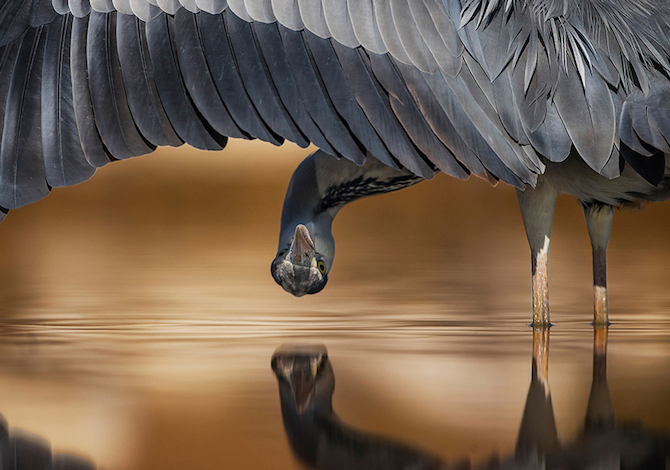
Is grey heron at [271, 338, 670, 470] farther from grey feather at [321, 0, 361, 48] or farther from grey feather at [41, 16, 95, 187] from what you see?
grey feather at [321, 0, 361, 48]

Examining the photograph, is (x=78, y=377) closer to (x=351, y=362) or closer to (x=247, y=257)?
(x=351, y=362)

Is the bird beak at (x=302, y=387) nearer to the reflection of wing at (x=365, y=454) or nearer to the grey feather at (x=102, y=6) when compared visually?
the reflection of wing at (x=365, y=454)

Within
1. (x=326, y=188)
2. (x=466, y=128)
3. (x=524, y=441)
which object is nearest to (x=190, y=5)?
(x=466, y=128)

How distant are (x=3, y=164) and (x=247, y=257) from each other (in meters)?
3.95

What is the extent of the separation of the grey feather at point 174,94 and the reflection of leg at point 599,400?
107 cm

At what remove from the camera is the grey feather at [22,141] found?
2.19m

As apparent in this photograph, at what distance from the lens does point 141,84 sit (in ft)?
7.30

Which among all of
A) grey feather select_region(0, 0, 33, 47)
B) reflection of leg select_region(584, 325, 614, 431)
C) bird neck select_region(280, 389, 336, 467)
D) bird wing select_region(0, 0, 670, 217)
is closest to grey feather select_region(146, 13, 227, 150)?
bird wing select_region(0, 0, 670, 217)

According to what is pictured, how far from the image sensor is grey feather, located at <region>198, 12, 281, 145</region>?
2227 mm

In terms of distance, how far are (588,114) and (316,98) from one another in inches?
28.1

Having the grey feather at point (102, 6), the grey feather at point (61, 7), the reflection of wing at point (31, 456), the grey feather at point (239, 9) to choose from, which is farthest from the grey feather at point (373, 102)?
the reflection of wing at point (31, 456)

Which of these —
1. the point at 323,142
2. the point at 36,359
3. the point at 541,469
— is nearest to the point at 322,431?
the point at 541,469

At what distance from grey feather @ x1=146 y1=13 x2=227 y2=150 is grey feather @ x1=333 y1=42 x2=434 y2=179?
1.21 feet

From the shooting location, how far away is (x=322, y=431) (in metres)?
1.66
